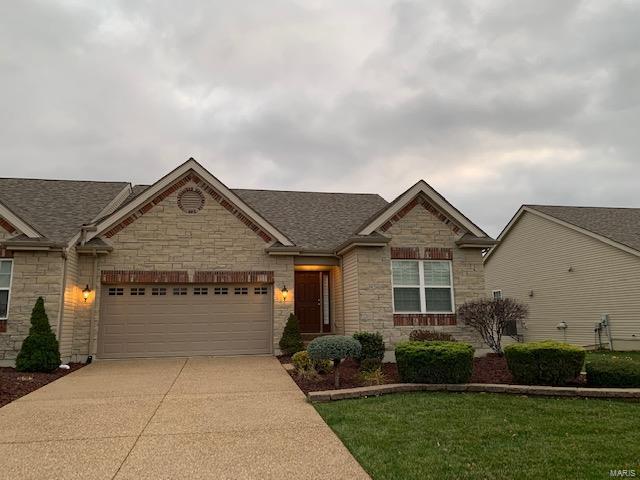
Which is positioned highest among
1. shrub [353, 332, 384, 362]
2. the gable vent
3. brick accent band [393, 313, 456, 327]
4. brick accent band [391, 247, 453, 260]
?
the gable vent

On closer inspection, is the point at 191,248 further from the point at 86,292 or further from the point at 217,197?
the point at 86,292

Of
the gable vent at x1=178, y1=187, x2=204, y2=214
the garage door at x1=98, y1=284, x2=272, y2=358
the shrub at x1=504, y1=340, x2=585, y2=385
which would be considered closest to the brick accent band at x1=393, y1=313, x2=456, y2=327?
the garage door at x1=98, y1=284, x2=272, y2=358

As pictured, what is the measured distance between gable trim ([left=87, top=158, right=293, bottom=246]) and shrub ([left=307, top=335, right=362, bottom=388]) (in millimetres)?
5810

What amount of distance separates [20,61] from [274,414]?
15921 millimetres

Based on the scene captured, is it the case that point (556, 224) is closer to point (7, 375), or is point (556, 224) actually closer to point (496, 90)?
point (496, 90)

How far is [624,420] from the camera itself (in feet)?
20.2

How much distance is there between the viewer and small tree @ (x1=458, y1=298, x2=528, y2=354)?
40.0ft

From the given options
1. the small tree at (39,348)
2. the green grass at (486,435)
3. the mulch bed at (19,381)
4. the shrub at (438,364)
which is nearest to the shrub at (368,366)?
the shrub at (438,364)

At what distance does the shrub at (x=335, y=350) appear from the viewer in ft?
27.6

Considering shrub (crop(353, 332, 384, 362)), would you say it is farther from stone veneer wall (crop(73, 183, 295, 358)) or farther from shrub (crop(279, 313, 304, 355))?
stone veneer wall (crop(73, 183, 295, 358))

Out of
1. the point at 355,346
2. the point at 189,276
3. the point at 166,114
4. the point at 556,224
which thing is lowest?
the point at 355,346

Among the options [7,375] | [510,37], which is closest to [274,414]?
[7,375]

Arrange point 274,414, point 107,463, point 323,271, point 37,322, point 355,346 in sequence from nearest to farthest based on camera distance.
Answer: point 107,463 → point 274,414 → point 355,346 → point 37,322 → point 323,271

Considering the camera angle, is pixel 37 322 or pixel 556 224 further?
pixel 556 224
